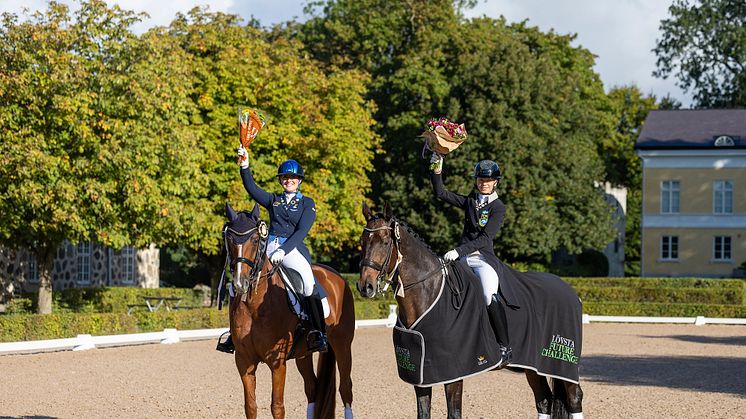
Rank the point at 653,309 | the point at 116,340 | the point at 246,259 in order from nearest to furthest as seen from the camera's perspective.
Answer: the point at 246,259, the point at 116,340, the point at 653,309

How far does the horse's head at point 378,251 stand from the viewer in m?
8.23

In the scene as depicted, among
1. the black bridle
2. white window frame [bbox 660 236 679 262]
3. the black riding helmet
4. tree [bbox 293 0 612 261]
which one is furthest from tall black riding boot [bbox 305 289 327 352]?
white window frame [bbox 660 236 679 262]

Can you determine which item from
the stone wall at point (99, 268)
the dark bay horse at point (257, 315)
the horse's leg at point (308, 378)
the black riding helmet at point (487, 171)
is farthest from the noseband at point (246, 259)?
the stone wall at point (99, 268)

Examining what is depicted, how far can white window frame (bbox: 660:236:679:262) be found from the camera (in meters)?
54.0

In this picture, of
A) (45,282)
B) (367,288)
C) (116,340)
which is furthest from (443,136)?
(45,282)

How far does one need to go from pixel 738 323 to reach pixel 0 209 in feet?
76.8

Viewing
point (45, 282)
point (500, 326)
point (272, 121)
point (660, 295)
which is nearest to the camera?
point (500, 326)

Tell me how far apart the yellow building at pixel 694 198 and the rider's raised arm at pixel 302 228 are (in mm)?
45922

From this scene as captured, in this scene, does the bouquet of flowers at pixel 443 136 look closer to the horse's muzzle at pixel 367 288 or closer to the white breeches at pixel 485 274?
the white breeches at pixel 485 274

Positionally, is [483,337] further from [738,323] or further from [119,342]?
[738,323]

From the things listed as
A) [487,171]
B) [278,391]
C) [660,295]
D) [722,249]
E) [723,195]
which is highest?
[723,195]

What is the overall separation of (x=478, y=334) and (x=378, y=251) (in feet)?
4.30

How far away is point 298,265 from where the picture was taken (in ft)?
32.4

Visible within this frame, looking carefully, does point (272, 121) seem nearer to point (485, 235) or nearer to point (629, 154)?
point (485, 235)
